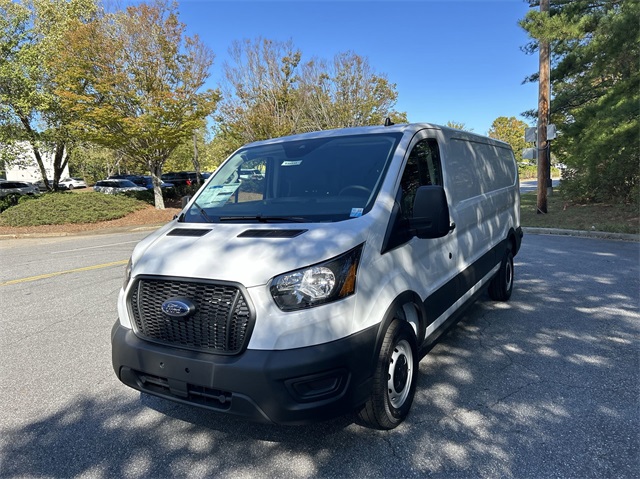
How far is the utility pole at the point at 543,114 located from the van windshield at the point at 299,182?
1149 centimetres

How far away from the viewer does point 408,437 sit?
2656mm

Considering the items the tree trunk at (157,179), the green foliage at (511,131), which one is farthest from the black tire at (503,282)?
the green foliage at (511,131)

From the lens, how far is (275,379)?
2119mm

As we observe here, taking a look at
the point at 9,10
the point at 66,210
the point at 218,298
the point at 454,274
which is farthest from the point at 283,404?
the point at 9,10

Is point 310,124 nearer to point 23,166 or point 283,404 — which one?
point 23,166

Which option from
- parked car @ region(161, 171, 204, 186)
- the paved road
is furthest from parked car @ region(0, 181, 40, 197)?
the paved road

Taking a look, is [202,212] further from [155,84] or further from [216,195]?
[155,84]

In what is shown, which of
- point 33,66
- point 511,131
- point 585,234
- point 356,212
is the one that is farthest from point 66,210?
point 511,131

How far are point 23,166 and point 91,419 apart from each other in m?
22.7

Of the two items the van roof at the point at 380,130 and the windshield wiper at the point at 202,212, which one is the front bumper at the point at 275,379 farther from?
the van roof at the point at 380,130

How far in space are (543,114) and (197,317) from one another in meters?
13.9

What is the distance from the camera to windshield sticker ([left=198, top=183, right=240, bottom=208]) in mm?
3396

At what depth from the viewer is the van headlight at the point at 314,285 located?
2.21 metres

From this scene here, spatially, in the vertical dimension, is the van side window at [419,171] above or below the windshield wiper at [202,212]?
above
